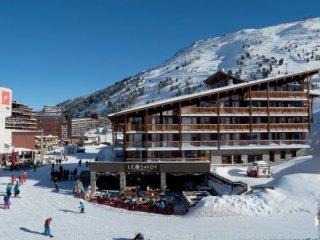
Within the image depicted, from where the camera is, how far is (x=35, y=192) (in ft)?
121

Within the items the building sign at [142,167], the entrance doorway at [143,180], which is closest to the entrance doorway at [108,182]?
the entrance doorway at [143,180]

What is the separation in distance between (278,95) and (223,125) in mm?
7924

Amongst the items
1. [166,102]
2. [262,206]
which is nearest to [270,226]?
[262,206]

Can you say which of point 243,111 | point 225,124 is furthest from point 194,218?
point 243,111

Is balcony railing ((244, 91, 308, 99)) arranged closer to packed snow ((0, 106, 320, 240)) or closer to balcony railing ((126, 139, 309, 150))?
balcony railing ((126, 139, 309, 150))

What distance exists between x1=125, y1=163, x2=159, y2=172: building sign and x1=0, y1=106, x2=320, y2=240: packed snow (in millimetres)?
6416

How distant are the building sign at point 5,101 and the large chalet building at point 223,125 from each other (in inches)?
1393

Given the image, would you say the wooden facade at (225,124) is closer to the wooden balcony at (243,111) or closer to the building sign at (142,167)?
the wooden balcony at (243,111)

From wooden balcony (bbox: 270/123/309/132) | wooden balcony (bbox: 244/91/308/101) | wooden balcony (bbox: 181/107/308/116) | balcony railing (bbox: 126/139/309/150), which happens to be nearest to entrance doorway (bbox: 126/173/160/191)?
balcony railing (bbox: 126/139/309/150)

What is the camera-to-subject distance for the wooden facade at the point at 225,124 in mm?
43750

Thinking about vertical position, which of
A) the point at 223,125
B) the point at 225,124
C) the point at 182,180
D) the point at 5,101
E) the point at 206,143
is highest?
the point at 5,101

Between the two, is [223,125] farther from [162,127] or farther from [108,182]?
[108,182]

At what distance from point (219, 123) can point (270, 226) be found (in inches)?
831

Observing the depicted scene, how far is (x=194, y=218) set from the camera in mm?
29078
